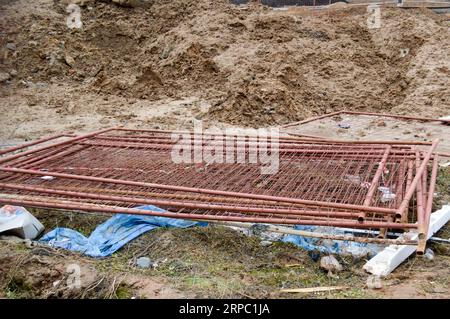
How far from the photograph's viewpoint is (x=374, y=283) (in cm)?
323

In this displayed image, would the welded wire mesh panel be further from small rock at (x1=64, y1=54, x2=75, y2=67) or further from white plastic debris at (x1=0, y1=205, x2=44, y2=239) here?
small rock at (x1=64, y1=54, x2=75, y2=67)

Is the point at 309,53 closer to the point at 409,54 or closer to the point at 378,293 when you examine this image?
the point at 409,54

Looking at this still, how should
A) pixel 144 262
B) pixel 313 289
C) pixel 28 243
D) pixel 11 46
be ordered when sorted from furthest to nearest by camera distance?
pixel 11 46 < pixel 28 243 < pixel 144 262 < pixel 313 289

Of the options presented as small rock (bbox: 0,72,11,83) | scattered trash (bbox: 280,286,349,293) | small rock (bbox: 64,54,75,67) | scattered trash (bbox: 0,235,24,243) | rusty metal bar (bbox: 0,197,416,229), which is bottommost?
scattered trash (bbox: 280,286,349,293)

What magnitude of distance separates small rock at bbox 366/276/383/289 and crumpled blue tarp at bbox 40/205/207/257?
1376mm

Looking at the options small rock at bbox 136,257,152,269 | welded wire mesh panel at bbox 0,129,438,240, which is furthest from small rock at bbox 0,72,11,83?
small rock at bbox 136,257,152,269

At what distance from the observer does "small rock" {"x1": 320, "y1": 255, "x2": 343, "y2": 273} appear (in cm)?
349

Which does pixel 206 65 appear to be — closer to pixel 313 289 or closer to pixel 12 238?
pixel 12 238

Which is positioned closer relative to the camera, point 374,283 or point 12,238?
point 374,283

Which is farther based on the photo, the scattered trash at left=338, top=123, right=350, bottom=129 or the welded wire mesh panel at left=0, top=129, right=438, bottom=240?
the scattered trash at left=338, top=123, right=350, bottom=129

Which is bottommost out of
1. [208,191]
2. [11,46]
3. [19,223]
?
[19,223]

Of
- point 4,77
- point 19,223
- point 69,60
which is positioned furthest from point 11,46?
point 19,223

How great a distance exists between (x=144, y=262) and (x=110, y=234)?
1.71 ft
